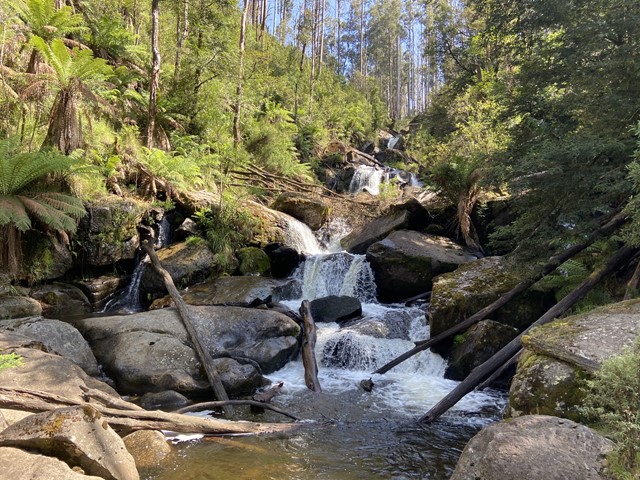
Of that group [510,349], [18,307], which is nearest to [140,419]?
[510,349]

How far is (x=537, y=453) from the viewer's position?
2980mm

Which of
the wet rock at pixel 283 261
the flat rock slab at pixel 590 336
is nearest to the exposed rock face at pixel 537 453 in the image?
the flat rock slab at pixel 590 336

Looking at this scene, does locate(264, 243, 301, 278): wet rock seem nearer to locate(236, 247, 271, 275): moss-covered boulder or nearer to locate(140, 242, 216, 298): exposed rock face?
locate(236, 247, 271, 275): moss-covered boulder

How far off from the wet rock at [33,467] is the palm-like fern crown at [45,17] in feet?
39.5

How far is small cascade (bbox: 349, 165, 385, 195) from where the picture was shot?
2142 cm

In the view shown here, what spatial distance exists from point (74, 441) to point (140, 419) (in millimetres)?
1526

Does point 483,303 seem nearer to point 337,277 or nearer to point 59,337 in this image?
point 337,277

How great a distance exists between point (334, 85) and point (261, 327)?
30.0 metres

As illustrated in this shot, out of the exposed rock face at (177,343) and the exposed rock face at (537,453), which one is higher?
the exposed rock face at (537,453)

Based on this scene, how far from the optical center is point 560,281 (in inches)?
313

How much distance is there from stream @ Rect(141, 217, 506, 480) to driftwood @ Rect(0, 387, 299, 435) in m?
0.16

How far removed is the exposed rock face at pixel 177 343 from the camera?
23.6 feet

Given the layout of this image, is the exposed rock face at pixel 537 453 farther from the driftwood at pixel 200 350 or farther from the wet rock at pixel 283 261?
the wet rock at pixel 283 261

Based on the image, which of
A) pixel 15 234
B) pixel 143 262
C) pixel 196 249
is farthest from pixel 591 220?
pixel 15 234
